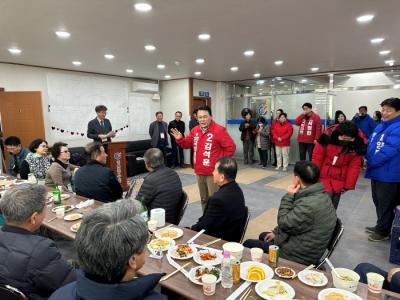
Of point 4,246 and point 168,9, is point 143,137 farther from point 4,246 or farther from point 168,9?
point 4,246

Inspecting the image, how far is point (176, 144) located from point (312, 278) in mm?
6368

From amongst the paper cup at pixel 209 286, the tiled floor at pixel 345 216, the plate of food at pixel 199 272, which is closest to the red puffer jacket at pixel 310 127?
the tiled floor at pixel 345 216

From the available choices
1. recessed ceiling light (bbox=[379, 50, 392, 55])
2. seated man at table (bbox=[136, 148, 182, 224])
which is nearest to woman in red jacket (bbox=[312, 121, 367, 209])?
seated man at table (bbox=[136, 148, 182, 224])

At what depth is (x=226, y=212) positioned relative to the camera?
1878 mm

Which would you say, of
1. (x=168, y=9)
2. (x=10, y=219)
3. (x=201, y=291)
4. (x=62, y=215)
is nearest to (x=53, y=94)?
(x=168, y=9)

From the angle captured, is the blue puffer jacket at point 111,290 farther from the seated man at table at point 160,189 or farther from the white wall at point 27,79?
the white wall at point 27,79

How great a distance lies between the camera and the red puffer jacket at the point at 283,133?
7.04 meters

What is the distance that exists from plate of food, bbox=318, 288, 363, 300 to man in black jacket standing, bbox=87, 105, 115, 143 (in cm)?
461

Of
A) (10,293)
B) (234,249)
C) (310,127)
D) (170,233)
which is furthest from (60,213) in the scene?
(310,127)

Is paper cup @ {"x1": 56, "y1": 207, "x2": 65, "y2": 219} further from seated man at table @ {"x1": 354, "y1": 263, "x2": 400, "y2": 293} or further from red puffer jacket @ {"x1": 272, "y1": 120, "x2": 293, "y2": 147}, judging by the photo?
red puffer jacket @ {"x1": 272, "y1": 120, "x2": 293, "y2": 147}

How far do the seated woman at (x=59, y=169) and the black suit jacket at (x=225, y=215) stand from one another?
1.89 metres

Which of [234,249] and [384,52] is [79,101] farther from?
[384,52]

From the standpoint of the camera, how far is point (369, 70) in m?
6.53

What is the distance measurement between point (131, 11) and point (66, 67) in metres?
3.91
